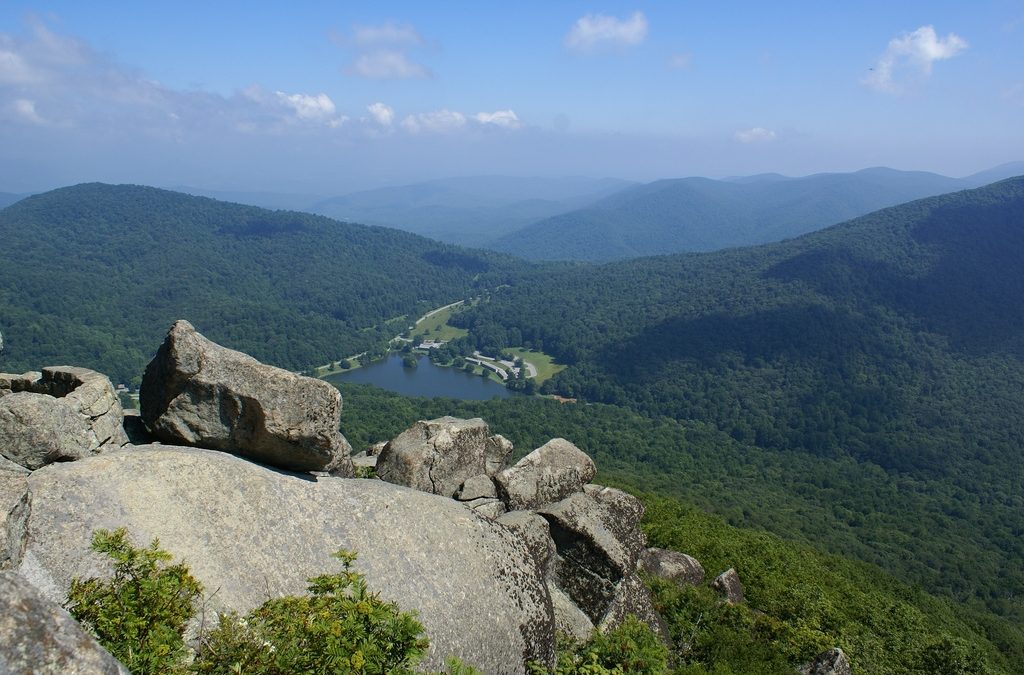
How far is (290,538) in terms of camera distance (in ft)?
35.5

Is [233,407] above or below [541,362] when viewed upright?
above

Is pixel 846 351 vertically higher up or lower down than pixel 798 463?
higher up

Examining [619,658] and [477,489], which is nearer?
[619,658]

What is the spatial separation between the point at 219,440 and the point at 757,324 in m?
166

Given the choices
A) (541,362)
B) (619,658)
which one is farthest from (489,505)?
(541,362)

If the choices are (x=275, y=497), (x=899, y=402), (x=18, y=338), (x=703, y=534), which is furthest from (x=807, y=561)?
(x=18, y=338)

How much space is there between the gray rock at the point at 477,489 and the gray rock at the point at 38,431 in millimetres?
8405

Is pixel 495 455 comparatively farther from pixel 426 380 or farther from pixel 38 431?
pixel 426 380

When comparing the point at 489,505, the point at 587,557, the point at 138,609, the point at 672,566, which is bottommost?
the point at 672,566

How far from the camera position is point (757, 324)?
6442 inches

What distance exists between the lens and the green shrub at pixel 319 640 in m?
6.44

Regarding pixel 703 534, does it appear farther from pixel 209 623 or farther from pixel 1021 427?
pixel 1021 427

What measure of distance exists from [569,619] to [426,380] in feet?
478

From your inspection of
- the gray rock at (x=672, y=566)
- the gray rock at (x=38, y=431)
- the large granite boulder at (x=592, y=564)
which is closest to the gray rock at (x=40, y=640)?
the gray rock at (x=38, y=431)
